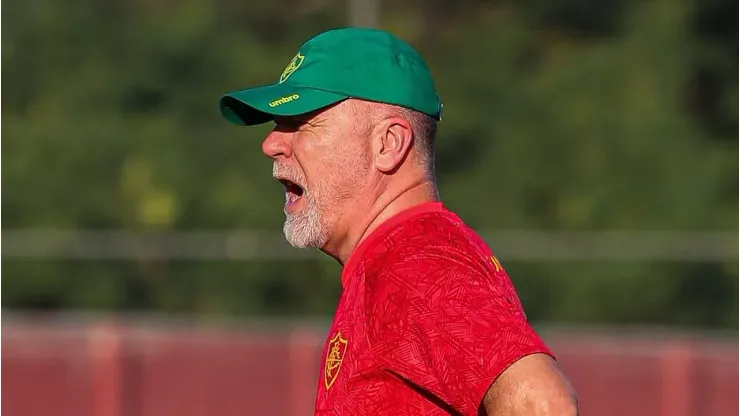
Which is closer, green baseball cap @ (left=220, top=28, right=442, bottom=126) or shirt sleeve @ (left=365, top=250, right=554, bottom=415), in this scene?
shirt sleeve @ (left=365, top=250, right=554, bottom=415)

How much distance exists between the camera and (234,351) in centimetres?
1160

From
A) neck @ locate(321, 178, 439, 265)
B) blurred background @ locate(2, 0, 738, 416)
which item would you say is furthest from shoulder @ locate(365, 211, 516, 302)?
blurred background @ locate(2, 0, 738, 416)

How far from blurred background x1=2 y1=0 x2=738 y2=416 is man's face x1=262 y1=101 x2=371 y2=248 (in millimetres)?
10912

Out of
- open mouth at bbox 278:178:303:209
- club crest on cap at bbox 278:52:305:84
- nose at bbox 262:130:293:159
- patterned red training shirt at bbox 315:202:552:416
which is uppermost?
club crest on cap at bbox 278:52:305:84

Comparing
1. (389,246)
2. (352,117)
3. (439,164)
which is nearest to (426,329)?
(389,246)

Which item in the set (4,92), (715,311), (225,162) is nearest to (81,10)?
(4,92)

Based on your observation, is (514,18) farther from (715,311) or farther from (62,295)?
(62,295)

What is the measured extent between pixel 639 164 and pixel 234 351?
20.5ft

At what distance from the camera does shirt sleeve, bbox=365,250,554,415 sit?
2252 mm

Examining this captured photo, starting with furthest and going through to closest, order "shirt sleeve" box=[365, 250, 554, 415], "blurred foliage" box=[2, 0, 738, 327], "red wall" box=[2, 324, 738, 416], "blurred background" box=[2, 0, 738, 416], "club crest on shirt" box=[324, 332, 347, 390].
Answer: "blurred foliage" box=[2, 0, 738, 327] → "blurred background" box=[2, 0, 738, 416] → "red wall" box=[2, 324, 738, 416] → "club crest on shirt" box=[324, 332, 347, 390] → "shirt sleeve" box=[365, 250, 554, 415]

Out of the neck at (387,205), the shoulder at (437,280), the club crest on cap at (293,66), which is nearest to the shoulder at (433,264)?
the shoulder at (437,280)

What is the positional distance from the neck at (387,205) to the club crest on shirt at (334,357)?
239 mm

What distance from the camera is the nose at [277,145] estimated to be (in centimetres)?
278

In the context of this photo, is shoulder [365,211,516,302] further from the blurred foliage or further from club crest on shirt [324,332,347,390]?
the blurred foliage
